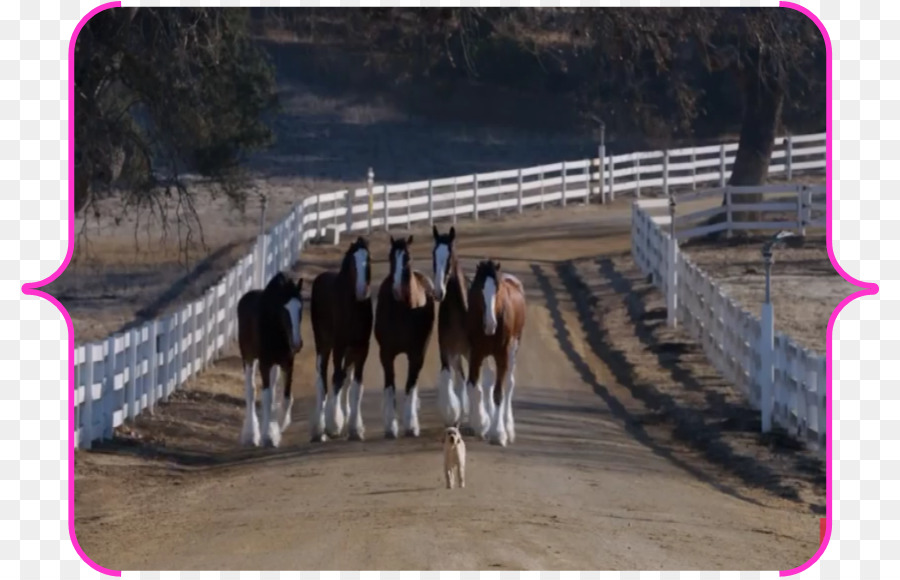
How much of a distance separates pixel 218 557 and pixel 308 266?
1976cm

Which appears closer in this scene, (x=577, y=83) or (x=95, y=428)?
(x=95, y=428)

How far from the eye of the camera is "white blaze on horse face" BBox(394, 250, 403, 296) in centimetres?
1428

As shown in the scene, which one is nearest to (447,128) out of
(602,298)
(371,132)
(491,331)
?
(371,132)

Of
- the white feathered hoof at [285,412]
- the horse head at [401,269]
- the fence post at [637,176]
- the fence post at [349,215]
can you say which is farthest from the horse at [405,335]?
the fence post at [637,176]

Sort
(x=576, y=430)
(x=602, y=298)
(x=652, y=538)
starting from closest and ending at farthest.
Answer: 1. (x=652, y=538)
2. (x=576, y=430)
3. (x=602, y=298)

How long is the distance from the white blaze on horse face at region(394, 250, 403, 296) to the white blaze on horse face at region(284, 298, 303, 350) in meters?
1.12

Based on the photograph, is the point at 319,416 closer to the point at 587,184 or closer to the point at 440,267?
the point at 440,267

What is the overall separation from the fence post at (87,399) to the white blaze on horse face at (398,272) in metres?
3.02

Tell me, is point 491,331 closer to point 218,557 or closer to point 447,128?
point 218,557

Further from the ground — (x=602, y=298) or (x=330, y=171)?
(x=330, y=171)

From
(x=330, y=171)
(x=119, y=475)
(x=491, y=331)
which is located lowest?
(x=119, y=475)

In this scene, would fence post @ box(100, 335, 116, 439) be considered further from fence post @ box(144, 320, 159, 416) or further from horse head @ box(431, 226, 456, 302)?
horse head @ box(431, 226, 456, 302)

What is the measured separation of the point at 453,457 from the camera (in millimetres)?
11836

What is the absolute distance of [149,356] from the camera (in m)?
16.9
